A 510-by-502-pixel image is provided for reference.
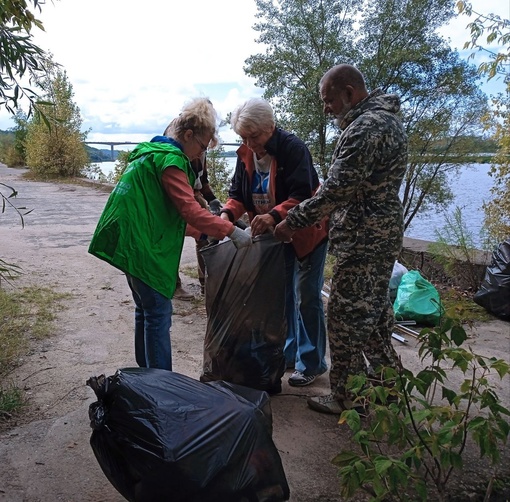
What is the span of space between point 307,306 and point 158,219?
1029 mm

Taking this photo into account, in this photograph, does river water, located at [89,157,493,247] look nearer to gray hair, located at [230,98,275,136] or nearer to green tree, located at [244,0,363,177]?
green tree, located at [244,0,363,177]

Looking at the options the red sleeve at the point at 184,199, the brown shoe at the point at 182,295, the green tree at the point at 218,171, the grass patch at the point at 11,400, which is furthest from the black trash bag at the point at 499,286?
the green tree at the point at 218,171

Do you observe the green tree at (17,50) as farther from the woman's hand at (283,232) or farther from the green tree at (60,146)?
the green tree at (60,146)

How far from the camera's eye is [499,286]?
462 cm

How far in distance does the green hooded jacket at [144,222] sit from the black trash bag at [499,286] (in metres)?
3.36

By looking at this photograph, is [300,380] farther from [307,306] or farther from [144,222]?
[144,222]

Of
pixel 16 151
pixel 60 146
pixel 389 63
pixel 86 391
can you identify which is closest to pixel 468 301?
pixel 86 391

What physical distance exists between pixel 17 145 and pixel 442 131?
19.8 metres

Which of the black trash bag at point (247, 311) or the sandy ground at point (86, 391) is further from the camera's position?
the black trash bag at point (247, 311)

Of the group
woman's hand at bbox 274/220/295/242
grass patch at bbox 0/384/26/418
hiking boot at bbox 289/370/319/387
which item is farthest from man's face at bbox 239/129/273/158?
grass patch at bbox 0/384/26/418

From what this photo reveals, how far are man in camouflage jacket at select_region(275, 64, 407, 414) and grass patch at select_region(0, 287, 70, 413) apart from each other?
5.61 ft

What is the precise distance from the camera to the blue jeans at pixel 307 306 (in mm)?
2863

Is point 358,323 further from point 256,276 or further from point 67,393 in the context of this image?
point 67,393

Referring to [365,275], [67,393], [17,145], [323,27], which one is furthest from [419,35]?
[17,145]
